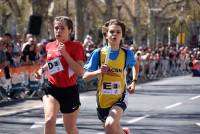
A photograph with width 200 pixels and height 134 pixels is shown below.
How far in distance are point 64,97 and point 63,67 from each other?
373 millimetres

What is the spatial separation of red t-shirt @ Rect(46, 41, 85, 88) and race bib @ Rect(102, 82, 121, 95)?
41 cm

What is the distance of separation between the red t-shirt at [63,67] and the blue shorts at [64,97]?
6 cm

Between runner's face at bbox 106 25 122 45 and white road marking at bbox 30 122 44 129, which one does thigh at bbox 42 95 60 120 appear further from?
white road marking at bbox 30 122 44 129

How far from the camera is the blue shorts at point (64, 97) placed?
863cm

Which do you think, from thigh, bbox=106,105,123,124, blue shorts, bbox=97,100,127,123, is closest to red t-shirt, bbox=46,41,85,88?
blue shorts, bbox=97,100,127,123

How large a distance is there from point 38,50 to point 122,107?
43.1ft

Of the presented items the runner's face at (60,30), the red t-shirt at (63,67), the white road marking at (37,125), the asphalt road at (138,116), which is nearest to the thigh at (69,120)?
the red t-shirt at (63,67)

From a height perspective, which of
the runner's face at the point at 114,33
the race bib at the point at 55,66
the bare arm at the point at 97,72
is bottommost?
the bare arm at the point at 97,72

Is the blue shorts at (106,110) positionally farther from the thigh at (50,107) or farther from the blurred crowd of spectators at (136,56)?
the blurred crowd of spectators at (136,56)

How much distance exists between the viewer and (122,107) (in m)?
8.61

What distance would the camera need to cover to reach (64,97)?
8648 mm

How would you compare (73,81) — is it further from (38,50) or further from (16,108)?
(38,50)

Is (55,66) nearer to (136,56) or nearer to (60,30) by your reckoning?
(60,30)

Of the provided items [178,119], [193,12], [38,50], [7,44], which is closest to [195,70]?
[38,50]
